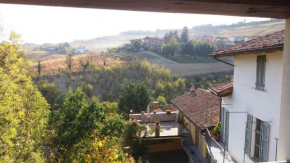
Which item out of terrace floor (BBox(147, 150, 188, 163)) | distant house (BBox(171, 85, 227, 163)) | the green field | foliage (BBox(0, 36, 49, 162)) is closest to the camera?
foliage (BBox(0, 36, 49, 162))

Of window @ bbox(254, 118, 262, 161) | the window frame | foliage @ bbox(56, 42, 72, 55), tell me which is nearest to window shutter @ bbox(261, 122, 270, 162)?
window @ bbox(254, 118, 262, 161)

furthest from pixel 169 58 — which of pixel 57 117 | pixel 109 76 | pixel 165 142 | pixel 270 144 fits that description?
pixel 270 144

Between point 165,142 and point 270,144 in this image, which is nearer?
point 270,144

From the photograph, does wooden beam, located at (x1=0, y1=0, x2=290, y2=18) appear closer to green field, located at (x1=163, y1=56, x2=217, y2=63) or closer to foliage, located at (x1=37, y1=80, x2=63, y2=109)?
foliage, located at (x1=37, y1=80, x2=63, y2=109)

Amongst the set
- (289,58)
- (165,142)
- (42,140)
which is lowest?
(165,142)

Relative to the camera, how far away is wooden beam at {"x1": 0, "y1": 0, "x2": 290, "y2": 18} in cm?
124

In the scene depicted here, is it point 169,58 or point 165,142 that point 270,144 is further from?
point 169,58

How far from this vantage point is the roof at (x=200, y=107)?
35.5 feet

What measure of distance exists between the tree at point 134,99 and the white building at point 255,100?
15.5 meters

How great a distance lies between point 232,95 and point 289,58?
21.6ft

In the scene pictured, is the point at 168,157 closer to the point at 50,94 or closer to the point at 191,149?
the point at 191,149

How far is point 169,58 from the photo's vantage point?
63.0 meters

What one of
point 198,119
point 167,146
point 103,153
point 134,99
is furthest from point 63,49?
point 198,119

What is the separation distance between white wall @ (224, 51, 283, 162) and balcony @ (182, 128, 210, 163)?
3563mm
